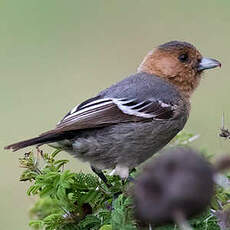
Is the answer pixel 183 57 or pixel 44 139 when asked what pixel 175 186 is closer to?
pixel 44 139

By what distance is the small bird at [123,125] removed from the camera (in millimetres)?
4316

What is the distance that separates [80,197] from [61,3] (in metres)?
10.6

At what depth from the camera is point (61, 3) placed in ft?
41.7

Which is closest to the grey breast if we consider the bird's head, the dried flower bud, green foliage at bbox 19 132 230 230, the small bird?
the small bird

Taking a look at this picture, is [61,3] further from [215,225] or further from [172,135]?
[215,225]

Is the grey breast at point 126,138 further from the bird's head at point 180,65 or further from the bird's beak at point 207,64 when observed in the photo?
the bird's beak at point 207,64

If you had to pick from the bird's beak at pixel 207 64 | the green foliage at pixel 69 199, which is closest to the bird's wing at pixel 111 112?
the bird's beak at pixel 207 64

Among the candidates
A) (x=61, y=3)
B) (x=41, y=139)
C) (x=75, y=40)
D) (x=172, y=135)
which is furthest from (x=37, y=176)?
(x=61, y=3)

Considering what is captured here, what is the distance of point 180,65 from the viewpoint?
209 inches

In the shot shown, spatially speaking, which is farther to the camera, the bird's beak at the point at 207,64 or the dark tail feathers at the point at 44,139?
the bird's beak at the point at 207,64

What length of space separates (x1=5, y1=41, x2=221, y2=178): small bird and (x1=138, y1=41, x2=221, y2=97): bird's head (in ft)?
0.91

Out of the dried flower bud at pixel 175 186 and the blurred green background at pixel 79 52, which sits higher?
the dried flower bud at pixel 175 186

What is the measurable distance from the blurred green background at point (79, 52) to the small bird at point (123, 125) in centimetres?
228

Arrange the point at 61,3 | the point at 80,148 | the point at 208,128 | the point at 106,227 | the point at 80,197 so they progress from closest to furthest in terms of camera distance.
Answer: the point at 106,227 < the point at 80,197 < the point at 80,148 < the point at 208,128 < the point at 61,3
